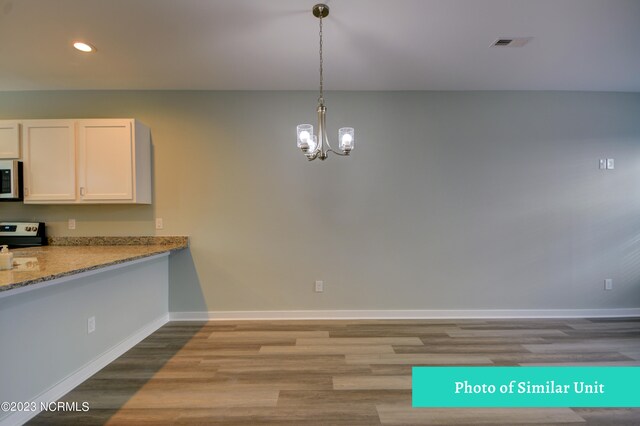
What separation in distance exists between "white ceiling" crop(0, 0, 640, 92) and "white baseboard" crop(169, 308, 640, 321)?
2.62 m

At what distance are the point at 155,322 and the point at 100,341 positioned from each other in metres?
0.75

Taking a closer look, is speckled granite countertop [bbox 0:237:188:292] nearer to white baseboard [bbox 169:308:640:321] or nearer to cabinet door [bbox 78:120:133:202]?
cabinet door [bbox 78:120:133:202]

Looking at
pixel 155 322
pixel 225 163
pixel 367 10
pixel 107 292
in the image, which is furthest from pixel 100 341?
pixel 367 10

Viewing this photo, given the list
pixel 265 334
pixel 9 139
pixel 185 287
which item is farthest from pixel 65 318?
pixel 9 139

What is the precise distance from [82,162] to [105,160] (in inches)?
9.0

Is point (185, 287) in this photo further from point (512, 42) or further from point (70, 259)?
point (512, 42)

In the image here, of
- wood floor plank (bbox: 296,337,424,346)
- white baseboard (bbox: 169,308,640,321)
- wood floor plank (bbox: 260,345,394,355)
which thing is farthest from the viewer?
white baseboard (bbox: 169,308,640,321)

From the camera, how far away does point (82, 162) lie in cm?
297

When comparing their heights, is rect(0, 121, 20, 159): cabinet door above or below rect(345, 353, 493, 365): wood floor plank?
above

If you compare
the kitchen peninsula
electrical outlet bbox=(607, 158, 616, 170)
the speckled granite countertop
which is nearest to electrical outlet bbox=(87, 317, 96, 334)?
the kitchen peninsula

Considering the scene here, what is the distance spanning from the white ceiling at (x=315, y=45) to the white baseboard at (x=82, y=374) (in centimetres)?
263

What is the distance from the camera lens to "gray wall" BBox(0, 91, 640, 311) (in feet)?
11.0

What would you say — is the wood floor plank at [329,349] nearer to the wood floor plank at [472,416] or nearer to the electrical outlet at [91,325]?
the wood floor plank at [472,416]

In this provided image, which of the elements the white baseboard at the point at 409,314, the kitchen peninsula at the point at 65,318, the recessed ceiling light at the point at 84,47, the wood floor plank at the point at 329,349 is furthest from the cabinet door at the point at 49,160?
the wood floor plank at the point at 329,349
